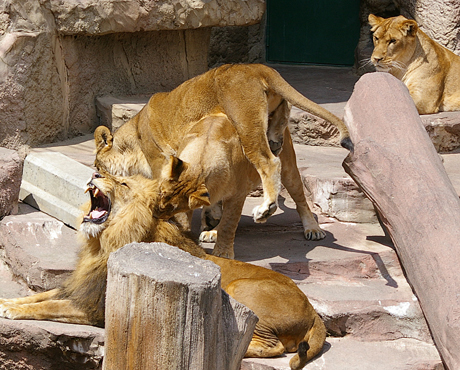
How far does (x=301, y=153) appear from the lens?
789 cm

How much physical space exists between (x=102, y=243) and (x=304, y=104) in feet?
6.08

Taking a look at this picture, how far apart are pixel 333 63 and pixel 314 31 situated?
590mm

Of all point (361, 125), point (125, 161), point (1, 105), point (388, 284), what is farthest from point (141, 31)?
point (388, 284)

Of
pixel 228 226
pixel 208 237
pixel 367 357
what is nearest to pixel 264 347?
pixel 367 357

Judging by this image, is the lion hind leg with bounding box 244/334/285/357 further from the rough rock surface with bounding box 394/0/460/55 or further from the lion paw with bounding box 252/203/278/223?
the rough rock surface with bounding box 394/0/460/55

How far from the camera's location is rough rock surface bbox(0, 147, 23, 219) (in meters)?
6.02

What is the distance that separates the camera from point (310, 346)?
4535mm

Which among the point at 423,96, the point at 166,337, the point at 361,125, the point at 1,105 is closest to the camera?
the point at 166,337

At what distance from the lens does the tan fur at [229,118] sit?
→ 17.8ft

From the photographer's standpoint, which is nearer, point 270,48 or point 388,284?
point 388,284

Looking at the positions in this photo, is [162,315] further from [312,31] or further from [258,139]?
[312,31]

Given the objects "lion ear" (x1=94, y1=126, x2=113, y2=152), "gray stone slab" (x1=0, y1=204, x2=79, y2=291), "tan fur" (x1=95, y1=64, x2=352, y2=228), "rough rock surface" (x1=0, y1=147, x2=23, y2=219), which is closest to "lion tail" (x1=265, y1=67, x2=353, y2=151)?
"tan fur" (x1=95, y1=64, x2=352, y2=228)

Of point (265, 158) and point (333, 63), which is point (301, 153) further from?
point (333, 63)

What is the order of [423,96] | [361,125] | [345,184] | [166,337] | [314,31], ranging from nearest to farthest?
[166,337] < [361,125] < [345,184] < [423,96] < [314,31]
